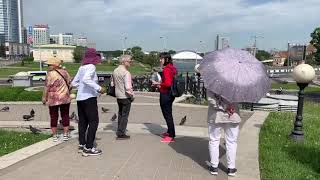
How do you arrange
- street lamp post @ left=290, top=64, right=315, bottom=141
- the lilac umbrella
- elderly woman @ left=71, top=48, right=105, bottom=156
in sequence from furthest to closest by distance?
1. street lamp post @ left=290, top=64, right=315, bottom=141
2. elderly woman @ left=71, top=48, right=105, bottom=156
3. the lilac umbrella

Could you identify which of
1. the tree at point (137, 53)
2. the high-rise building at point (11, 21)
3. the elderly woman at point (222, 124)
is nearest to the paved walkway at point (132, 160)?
the elderly woman at point (222, 124)

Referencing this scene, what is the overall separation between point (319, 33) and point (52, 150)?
246ft

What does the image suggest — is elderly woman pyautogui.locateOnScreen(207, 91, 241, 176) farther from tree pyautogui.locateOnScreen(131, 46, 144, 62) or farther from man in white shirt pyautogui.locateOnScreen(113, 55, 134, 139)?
tree pyautogui.locateOnScreen(131, 46, 144, 62)

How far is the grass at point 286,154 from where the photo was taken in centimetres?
596

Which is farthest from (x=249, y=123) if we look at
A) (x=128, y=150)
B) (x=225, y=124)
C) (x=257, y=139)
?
(x=225, y=124)

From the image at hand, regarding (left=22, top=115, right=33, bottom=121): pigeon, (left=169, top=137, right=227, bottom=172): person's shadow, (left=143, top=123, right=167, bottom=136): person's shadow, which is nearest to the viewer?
(left=169, top=137, right=227, bottom=172): person's shadow

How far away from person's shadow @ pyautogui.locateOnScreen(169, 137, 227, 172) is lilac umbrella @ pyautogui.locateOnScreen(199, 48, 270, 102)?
1.24m

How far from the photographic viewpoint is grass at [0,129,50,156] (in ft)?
24.3

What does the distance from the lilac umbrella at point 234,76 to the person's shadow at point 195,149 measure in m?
1.24

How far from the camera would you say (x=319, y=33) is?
247 feet

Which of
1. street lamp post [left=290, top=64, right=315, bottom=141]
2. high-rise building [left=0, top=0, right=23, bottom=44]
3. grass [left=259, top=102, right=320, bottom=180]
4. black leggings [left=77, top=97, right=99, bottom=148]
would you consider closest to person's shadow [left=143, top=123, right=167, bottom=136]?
grass [left=259, top=102, right=320, bottom=180]

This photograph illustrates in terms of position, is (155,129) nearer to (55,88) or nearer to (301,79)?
(55,88)

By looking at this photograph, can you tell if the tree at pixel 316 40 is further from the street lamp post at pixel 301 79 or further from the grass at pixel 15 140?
the grass at pixel 15 140

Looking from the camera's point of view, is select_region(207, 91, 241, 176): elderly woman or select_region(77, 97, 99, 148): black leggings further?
select_region(77, 97, 99, 148): black leggings
